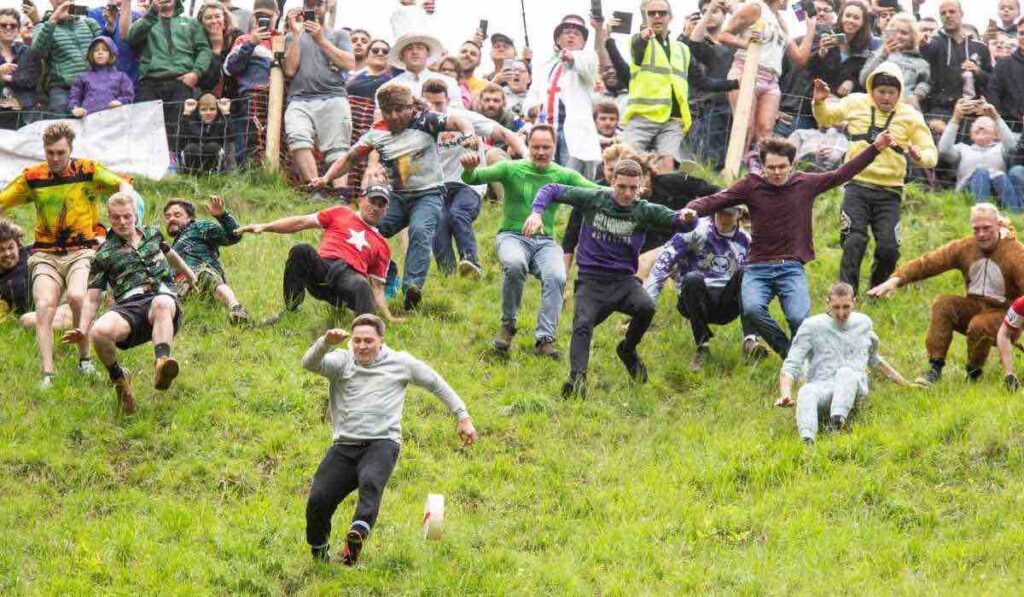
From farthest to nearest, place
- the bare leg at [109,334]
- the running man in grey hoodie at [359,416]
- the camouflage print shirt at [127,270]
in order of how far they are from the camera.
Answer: the camouflage print shirt at [127,270] < the bare leg at [109,334] < the running man in grey hoodie at [359,416]

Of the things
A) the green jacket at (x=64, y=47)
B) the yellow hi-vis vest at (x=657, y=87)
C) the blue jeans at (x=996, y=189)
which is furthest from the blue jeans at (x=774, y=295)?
the green jacket at (x=64, y=47)

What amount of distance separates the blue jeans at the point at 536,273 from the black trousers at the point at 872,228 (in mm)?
2709

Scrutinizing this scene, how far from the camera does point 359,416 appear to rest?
435 inches

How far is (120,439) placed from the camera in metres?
13.1

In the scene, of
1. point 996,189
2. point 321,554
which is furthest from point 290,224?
point 996,189

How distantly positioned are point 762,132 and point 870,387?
5832mm

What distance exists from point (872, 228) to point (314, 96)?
22.1 feet

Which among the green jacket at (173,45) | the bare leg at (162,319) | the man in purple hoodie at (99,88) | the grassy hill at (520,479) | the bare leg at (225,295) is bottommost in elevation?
the grassy hill at (520,479)

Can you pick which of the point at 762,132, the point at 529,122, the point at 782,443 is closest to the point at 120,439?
the point at 782,443

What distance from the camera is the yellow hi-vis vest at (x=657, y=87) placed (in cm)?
1806

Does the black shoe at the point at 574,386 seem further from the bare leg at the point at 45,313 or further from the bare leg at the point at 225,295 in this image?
the bare leg at the point at 45,313

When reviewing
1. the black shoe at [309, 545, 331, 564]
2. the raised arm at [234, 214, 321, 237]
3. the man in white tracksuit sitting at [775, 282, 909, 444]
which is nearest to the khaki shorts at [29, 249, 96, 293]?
the raised arm at [234, 214, 321, 237]

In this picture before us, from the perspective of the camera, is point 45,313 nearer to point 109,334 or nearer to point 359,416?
point 109,334

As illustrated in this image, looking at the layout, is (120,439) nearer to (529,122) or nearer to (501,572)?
(501,572)
